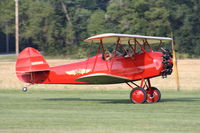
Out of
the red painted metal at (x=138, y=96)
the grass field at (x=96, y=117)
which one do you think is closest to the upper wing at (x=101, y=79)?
the red painted metal at (x=138, y=96)

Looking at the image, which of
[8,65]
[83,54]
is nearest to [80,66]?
[8,65]

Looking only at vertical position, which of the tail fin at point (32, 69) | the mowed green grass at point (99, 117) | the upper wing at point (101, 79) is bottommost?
the mowed green grass at point (99, 117)

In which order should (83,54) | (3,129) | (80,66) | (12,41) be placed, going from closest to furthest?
(3,129) < (80,66) < (83,54) < (12,41)

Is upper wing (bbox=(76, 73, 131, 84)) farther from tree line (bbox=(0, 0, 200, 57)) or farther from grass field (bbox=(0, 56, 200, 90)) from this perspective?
tree line (bbox=(0, 0, 200, 57))

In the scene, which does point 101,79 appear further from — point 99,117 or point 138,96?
point 99,117

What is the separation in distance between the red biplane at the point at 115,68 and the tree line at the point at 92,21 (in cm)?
2875

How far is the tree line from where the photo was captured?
49469mm

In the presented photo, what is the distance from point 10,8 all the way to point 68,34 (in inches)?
284

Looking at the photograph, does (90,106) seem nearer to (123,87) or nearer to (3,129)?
(3,129)

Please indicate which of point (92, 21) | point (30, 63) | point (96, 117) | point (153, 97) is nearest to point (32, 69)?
point (30, 63)

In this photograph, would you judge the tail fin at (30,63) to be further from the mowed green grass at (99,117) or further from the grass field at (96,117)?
the mowed green grass at (99,117)

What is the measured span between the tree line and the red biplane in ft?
94.3

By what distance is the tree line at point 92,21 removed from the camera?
4947 centimetres

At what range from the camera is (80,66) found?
1858 centimetres
